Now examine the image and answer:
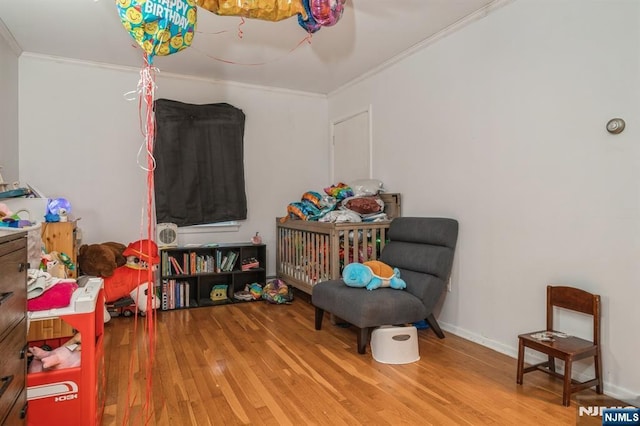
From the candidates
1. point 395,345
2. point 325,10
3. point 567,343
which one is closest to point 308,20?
point 325,10

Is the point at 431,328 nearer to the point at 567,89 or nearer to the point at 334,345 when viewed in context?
the point at 334,345

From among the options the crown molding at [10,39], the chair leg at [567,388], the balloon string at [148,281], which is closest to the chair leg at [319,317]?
the balloon string at [148,281]

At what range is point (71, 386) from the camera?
1.67m

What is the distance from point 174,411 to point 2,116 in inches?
111

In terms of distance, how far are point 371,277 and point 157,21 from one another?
2080 millimetres

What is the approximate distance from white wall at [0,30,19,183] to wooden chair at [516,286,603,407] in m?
3.99

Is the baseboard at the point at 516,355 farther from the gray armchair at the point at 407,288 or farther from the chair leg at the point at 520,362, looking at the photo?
the chair leg at the point at 520,362

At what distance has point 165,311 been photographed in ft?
12.4

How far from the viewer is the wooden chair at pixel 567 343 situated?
1.97 m

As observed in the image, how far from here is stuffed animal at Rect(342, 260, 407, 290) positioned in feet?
9.36

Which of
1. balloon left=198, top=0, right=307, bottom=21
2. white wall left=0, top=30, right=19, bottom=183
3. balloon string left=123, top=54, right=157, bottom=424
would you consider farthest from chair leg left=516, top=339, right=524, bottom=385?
white wall left=0, top=30, right=19, bottom=183

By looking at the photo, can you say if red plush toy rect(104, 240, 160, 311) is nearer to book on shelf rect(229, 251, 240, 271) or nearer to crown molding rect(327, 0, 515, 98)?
book on shelf rect(229, 251, 240, 271)

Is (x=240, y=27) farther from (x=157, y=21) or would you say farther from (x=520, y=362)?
(x=520, y=362)

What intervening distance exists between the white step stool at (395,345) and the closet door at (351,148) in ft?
6.42
